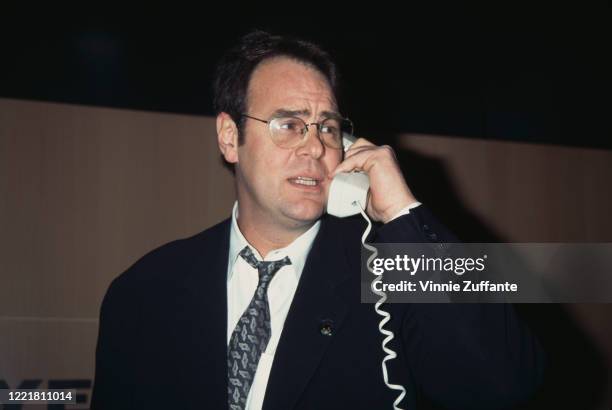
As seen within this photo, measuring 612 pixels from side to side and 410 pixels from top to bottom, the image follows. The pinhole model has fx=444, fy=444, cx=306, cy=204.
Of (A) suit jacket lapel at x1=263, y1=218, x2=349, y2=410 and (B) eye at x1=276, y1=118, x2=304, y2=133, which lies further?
(B) eye at x1=276, y1=118, x2=304, y2=133

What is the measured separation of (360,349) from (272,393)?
25 cm

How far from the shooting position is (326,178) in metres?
1.27

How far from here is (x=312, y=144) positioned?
1266 mm

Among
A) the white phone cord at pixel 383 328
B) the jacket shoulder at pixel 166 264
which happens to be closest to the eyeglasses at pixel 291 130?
the white phone cord at pixel 383 328

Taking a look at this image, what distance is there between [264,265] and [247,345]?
23 centimetres

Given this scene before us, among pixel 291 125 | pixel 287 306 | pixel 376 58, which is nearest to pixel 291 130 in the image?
pixel 291 125

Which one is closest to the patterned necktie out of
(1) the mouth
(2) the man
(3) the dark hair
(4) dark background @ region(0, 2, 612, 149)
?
(2) the man

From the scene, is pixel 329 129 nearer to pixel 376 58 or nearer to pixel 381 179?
pixel 381 179

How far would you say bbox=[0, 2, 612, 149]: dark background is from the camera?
1.71 metres

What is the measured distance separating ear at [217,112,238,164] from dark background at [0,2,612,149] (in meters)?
0.39

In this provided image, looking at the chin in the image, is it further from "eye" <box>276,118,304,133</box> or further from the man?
"eye" <box>276,118,304,133</box>

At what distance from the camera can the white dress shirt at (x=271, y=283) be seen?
1.18 m

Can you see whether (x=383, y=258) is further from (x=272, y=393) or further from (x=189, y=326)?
(x=189, y=326)

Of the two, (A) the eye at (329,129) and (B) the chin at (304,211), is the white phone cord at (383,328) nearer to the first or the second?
(B) the chin at (304,211)
